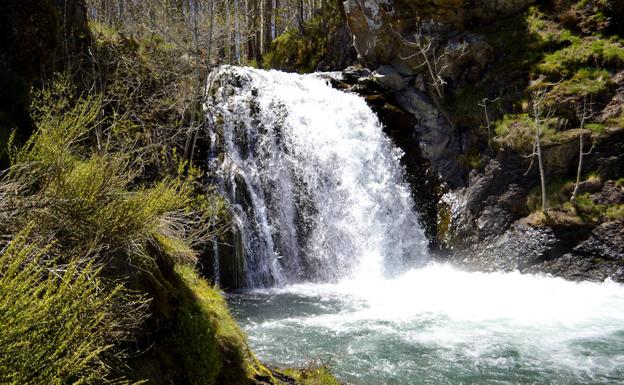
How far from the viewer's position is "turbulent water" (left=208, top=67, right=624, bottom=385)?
7.48 metres

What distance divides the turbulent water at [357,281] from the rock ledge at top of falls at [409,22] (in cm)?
273

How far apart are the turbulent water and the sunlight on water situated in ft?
0.11

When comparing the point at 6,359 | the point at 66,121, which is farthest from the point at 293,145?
the point at 6,359

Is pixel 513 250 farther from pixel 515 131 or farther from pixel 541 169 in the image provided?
pixel 515 131

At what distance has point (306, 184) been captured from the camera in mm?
14375

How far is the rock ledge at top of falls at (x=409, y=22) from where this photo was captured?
16922mm

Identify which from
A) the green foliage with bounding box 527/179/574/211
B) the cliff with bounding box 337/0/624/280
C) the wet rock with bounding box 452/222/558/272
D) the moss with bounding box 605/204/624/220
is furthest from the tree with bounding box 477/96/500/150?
the moss with bounding box 605/204/624/220

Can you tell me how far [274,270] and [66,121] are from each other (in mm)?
9487

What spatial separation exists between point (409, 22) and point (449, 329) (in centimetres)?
1279

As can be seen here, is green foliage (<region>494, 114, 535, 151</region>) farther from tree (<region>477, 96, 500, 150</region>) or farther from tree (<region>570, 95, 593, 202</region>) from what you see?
tree (<region>570, 95, 593, 202</region>)

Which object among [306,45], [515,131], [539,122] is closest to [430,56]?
[515,131]

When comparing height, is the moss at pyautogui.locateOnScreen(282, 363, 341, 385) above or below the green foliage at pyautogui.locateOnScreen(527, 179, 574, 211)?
below

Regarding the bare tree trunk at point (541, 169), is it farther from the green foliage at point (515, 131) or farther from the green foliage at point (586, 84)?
the green foliage at point (586, 84)

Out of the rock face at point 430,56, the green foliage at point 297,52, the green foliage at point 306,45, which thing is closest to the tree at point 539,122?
the rock face at point 430,56
